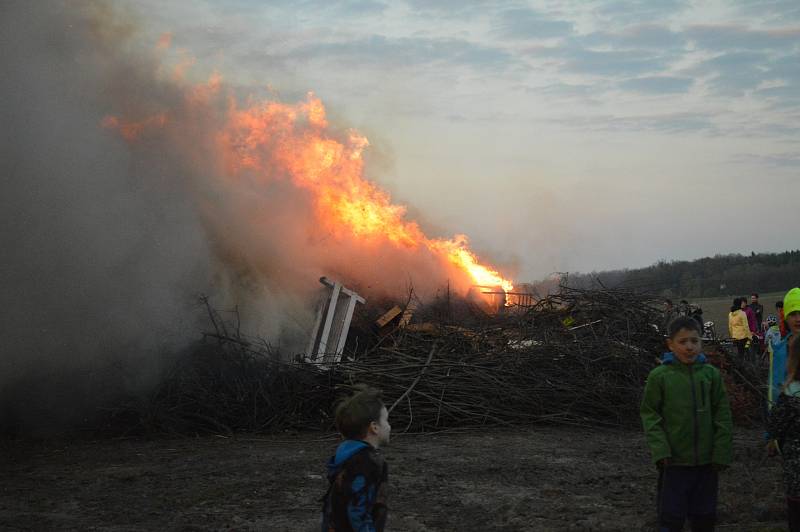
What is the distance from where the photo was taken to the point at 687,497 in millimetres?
4770

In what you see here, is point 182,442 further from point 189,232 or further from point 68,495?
point 189,232

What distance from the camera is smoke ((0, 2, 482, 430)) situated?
9.48 meters

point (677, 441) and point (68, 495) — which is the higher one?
point (677, 441)

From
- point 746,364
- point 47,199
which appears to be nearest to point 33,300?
point 47,199

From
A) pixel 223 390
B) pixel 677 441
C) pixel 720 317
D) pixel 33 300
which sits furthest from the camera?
pixel 720 317

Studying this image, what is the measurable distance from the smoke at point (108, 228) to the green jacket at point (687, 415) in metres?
7.37

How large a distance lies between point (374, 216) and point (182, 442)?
22.0 ft

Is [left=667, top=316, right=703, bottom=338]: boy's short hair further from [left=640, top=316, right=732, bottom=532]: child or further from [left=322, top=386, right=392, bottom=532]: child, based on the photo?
[left=322, top=386, right=392, bottom=532]: child

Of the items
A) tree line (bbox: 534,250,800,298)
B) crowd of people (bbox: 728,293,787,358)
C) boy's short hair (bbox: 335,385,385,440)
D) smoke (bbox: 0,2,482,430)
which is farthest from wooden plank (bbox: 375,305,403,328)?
tree line (bbox: 534,250,800,298)

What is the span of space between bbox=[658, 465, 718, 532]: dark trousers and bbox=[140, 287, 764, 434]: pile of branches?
18.3 feet

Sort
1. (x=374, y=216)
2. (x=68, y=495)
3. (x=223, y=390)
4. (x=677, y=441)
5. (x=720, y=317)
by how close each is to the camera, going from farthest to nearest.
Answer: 1. (x=720, y=317)
2. (x=374, y=216)
3. (x=223, y=390)
4. (x=68, y=495)
5. (x=677, y=441)

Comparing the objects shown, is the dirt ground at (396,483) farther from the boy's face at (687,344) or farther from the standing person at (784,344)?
the boy's face at (687,344)

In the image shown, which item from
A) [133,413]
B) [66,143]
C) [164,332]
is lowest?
[133,413]

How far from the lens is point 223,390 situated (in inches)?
410
